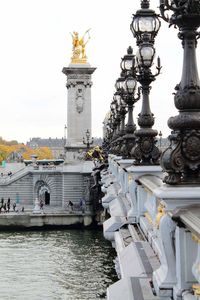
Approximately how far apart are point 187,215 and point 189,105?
3.61ft

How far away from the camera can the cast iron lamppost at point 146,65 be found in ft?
37.6

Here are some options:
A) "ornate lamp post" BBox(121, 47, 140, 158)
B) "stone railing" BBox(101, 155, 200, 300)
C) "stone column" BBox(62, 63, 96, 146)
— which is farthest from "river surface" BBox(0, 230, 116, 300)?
"stone column" BBox(62, 63, 96, 146)

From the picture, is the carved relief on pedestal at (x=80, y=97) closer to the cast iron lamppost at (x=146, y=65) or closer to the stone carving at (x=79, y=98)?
the stone carving at (x=79, y=98)

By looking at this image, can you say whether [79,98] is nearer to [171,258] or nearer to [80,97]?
[80,97]

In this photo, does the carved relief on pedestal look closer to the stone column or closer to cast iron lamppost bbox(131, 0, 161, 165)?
the stone column

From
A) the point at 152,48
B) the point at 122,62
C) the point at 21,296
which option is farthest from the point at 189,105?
the point at 21,296

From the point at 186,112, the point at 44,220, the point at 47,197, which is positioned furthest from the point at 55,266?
Answer: the point at 47,197

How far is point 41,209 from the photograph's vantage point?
181 feet

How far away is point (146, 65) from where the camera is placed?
1169 centimetres

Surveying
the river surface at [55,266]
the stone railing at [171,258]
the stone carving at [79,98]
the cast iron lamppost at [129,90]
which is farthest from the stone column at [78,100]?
the stone railing at [171,258]

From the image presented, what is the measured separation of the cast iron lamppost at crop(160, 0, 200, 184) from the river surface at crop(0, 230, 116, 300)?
65.0ft

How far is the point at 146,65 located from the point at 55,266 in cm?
2347

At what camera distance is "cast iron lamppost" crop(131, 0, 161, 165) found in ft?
37.6

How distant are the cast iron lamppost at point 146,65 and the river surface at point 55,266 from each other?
14939 mm
